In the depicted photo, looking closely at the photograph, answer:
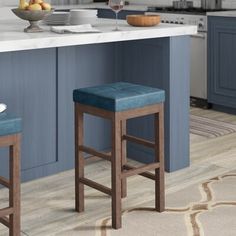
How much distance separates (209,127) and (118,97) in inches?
94.7

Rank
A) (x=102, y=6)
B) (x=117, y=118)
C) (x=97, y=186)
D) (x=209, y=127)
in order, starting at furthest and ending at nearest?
(x=102, y=6), (x=209, y=127), (x=97, y=186), (x=117, y=118)

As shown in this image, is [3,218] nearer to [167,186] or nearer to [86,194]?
[86,194]

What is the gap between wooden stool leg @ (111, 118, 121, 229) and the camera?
9.47 feet

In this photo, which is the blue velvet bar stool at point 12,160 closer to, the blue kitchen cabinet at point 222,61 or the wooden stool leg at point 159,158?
the wooden stool leg at point 159,158

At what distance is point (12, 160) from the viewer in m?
2.58

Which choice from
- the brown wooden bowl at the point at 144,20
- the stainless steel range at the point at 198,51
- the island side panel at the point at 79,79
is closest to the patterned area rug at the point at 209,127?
the stainless steel range at the point at 198,51

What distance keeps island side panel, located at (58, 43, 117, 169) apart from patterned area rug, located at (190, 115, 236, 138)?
3.83ft

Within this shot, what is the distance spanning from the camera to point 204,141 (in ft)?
15.5

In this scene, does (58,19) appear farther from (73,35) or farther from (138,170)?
(138,170)

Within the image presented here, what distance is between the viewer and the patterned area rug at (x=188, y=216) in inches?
→ 115

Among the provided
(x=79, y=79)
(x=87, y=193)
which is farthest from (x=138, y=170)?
(x=79, y=79)

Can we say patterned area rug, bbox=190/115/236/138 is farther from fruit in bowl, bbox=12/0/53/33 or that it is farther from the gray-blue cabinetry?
fruit in bowl, bbox=12/0/53/33

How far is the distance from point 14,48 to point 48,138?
3.22ft

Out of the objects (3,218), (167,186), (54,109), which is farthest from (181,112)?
(3,218)
